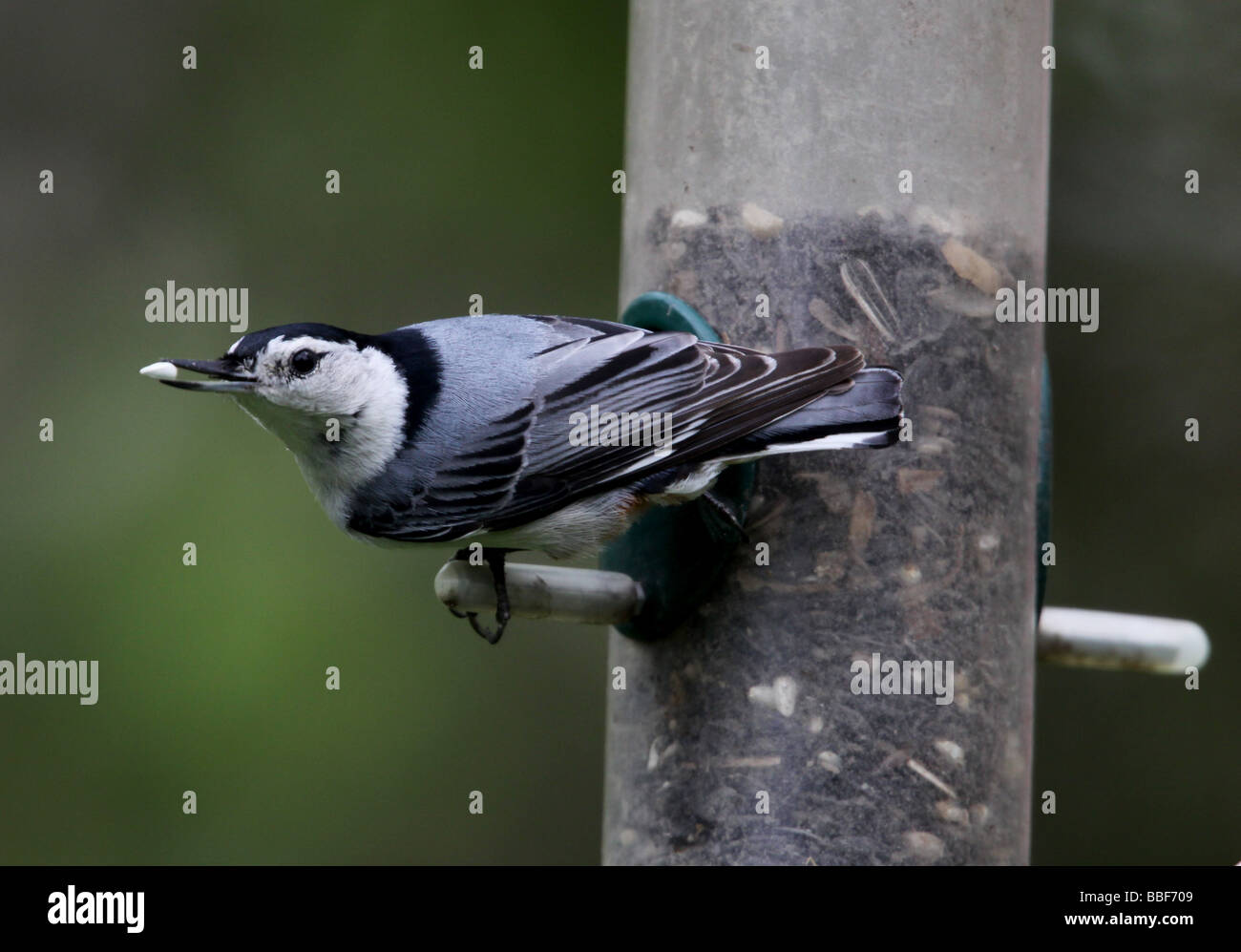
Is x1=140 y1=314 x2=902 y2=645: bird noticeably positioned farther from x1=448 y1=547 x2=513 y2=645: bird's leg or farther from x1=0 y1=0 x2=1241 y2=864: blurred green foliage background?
x1=0 y1=0 x2=1241 y2=864: blurred green foliage background

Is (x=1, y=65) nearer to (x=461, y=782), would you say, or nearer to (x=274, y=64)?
(x=274, y=64)

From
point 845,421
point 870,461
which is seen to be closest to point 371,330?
point 870,461

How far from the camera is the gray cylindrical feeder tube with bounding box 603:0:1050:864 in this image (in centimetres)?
389

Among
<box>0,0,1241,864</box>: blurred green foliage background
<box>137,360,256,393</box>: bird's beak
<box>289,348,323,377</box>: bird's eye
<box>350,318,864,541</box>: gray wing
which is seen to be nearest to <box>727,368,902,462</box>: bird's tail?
<box>350,318,864,541</box>: gray wing

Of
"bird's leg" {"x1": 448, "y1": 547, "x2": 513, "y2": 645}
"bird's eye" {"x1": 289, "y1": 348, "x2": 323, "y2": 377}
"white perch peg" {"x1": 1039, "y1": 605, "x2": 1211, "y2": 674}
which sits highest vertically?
"bird's eye" {"x1": 289, "y1": 348, "x2": 323, "y2": 377}

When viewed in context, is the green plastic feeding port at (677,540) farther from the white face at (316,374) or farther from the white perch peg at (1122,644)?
the white perch peg at (1122,644)

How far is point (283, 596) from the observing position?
18.9 feet

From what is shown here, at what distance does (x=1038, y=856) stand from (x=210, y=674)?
285 centimetres

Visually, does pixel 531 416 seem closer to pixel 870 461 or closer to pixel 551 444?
pixel 551 444

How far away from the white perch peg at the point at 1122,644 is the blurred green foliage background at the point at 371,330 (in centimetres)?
219

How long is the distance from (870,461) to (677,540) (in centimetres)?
47

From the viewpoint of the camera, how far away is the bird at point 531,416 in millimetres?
3781

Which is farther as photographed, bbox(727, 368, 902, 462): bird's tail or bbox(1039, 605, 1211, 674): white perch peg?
bbox(1039, 605, 1211, 674): white perch peg

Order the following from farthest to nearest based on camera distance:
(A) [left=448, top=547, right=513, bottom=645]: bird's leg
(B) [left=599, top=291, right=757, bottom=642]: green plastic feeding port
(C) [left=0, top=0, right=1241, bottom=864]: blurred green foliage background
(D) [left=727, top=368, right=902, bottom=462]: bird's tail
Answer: (C) [left=0, top=0, right=1241, bottom=864]: blurred green foliage background → (B) [left=599, top=291, right=757, bottom=642]: green plastic feeding port → (A) [left=448, top=547, right=513, bottom=645]: bird's leg → (D) [left=727, top=368, right=902, bottom=462]: bird's tail
